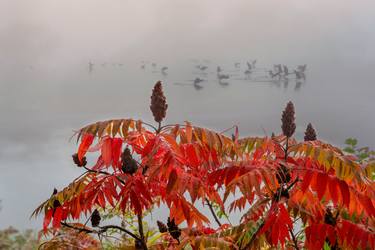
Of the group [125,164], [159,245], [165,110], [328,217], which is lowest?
[159,245]

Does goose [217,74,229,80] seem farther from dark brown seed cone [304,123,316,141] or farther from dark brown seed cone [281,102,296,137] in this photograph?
dark brown seed cone [281,102,296,137]

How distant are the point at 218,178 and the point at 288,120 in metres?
0.24

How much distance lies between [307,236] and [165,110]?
0.54 metres

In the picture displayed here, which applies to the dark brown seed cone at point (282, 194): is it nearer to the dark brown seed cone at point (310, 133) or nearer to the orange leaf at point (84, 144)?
the dark brown seed cone at point (310, 133)

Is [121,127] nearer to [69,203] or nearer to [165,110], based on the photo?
[165,110]

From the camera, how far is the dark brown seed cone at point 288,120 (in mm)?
1297

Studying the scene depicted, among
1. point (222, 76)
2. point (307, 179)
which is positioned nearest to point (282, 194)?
point (307, 179)

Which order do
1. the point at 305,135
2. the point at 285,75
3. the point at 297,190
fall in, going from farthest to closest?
the point at 285,75 < the point at 305,135 < the point at 297,190

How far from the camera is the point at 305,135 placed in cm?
154

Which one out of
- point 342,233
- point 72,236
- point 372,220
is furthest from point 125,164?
point 372,220

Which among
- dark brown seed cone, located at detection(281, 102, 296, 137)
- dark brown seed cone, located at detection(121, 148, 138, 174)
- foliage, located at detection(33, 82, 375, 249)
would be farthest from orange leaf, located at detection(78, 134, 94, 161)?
dark brown seed cone, located at detection(281, 102, 296, 137)

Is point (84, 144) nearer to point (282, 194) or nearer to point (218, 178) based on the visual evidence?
point (218, 178)

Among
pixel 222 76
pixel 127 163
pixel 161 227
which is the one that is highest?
pixel 222 76

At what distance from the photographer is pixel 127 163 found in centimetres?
133
